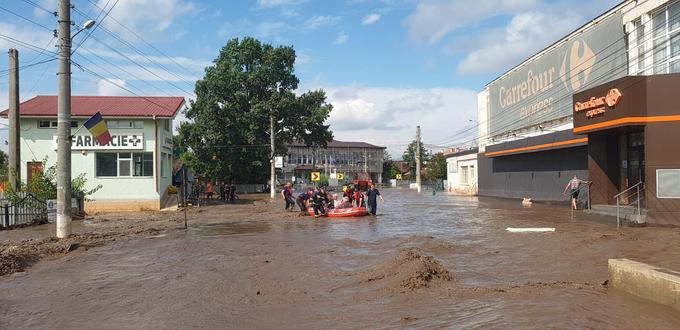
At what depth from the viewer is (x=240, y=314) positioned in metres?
7.68

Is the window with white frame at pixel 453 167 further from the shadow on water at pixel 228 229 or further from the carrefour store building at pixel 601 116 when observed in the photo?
the shadow on water at pixel 228 229

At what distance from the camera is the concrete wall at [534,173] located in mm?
29797

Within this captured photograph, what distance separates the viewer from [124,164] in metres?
31.3

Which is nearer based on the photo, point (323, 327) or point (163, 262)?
point (323, 327)

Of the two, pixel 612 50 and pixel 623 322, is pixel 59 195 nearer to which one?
pixel 623 322

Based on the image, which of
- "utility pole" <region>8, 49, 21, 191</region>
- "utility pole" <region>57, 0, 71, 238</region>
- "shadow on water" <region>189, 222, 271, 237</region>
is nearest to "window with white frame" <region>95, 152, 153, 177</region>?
"utility pole" <region>8, 49, 21, 191</region>

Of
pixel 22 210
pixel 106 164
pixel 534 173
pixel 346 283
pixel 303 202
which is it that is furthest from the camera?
pixel 534 173

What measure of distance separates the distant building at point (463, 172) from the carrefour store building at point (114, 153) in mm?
28066

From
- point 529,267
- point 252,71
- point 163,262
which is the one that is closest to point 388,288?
point 529,267

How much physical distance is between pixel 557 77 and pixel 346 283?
1038 inches

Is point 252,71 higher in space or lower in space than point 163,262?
higher

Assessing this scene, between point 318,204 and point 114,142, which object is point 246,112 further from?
point 318,204

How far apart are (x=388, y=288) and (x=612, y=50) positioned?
21505mm

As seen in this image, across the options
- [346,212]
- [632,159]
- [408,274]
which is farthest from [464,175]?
[408,274]
